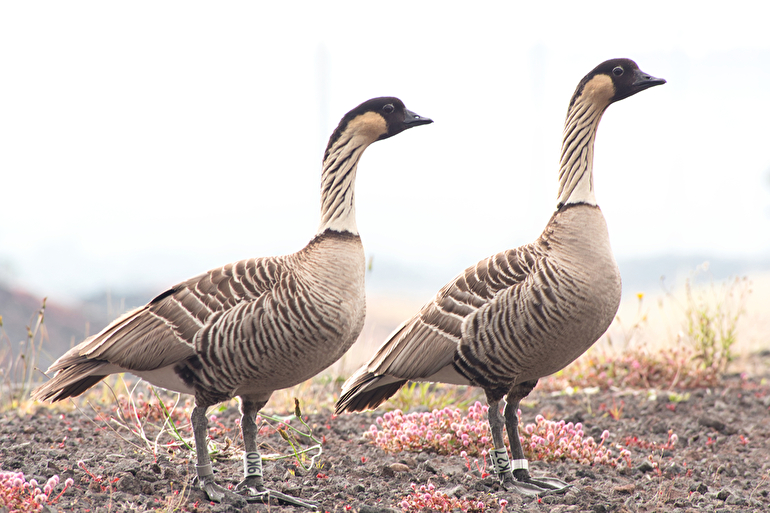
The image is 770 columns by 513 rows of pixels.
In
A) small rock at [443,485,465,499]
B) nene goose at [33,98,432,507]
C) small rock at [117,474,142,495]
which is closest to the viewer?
nene goose at [33,98,432,507]

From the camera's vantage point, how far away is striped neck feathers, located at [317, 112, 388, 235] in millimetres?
4645

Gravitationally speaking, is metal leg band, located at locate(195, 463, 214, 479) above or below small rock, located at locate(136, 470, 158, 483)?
above

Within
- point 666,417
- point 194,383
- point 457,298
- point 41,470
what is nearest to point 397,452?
point 457,298

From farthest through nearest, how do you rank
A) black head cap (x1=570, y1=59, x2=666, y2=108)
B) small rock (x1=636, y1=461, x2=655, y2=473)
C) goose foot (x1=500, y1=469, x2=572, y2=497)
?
1. small rock (x1=636, y1=461, x2=655, y2=473)
2. black head cap (x1=570, y1=59, x2=666, y2=108)
3. goose foot (x1=500, y1=469, x2=572, y2=497)

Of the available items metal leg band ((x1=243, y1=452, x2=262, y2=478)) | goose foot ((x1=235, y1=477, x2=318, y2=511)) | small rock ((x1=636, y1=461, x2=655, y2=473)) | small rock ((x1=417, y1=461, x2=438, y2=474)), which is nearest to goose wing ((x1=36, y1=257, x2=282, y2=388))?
metal leg band ((x1=243, y1=452, x2=262, y2=478))

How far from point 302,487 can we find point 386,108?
2902 mm

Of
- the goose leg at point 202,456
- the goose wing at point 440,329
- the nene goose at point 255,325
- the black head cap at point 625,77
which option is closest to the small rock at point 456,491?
the goose wing at point 440,329

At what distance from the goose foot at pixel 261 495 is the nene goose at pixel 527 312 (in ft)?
2.53

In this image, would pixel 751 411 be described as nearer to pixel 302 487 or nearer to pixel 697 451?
pixel 697 451

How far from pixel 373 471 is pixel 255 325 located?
1781 millimetres

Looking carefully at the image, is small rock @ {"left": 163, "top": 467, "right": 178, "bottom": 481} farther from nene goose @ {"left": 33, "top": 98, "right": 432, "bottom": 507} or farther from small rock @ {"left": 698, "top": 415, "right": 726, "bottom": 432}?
small rock @ {"left": 698, "top": 415, "right": 726, "bottom": 432}

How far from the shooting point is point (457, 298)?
474 cm

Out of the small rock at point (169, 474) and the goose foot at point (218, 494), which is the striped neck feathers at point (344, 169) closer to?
the goose foot at point (218, 494)

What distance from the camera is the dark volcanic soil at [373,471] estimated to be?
4453mm
